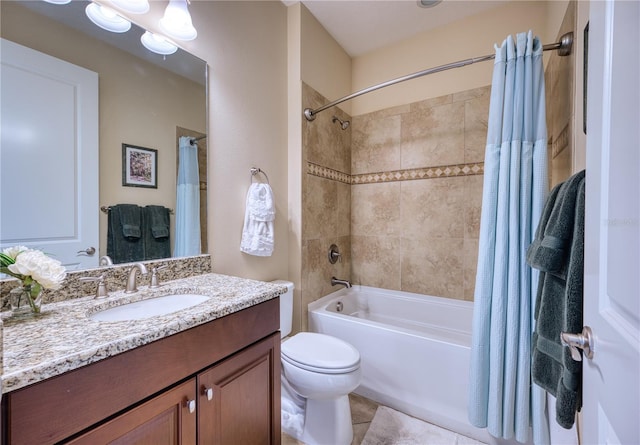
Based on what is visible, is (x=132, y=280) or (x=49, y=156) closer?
(x=49, y=156)

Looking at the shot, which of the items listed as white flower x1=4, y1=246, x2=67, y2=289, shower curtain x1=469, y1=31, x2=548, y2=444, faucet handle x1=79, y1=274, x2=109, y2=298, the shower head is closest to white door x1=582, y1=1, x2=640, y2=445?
shower curtain x1=469, y1=31, x2=548, y2=444

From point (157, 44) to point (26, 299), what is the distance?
44.5 inches

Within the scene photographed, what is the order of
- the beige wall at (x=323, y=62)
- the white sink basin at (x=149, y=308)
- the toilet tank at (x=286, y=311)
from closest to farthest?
the white sink basin at (x=149, y=308), the toilet tank at (x=286, y=311), the beige wall at (x=323, y=62)

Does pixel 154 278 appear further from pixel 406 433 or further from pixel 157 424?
pixel 406 433

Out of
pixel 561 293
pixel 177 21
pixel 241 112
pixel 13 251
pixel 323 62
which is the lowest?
pixel 561 293

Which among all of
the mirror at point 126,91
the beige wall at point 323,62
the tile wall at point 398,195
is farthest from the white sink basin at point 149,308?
the beige wall at point 323,62

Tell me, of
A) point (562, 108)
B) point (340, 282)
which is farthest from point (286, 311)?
point (562, 108)

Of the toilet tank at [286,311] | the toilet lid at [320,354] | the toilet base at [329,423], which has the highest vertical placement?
the toilet tank at [286,311]

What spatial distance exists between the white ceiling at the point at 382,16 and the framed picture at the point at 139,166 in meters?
1.56

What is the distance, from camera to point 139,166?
119 cm

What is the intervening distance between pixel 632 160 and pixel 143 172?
58.7 inches

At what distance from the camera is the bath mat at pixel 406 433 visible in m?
1.46

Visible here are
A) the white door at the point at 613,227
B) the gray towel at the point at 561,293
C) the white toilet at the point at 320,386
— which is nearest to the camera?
the white door at the point at 613,227

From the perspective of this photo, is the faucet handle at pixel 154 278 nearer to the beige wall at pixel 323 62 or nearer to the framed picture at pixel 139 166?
the framed picture at pixel 139 166
